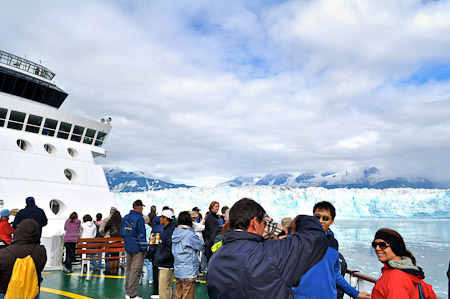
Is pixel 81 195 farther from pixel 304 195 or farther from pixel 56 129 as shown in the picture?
pixel 304 195

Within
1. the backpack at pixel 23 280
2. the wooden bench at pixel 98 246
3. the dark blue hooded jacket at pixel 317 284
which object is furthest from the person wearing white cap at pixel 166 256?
the dark blue hooded jacket at pixel 317 284

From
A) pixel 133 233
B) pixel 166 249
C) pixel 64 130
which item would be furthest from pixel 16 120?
pixel 166 249

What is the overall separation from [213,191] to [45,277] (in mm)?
31739

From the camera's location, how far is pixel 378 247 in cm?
204

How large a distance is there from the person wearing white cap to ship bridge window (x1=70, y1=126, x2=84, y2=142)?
10.6m

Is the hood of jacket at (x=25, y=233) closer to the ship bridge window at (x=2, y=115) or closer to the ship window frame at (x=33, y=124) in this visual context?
the ship bridge window at (x=2, y=115)

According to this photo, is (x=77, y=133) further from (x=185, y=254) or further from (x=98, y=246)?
(x=185, y=254)

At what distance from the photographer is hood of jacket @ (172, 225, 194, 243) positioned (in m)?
4.22

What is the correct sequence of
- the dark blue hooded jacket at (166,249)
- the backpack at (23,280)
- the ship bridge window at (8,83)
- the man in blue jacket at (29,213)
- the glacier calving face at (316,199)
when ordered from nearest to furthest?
the backpack at (23,280)
the dark blue hooded jacket at (166,249)
the man in blue jacket at (29,213)
the ship bridge window at (8,83)
the glacier calving face at (316,199)

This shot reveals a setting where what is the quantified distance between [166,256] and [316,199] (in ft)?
120

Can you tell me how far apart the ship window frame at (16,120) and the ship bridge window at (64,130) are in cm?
136

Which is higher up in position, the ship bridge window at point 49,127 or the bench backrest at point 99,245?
the ship bridge window at point 49,127

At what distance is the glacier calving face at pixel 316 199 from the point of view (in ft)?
124

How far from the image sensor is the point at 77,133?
13938 mm
